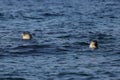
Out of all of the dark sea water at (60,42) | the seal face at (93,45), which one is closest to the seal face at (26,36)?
the dark sea water at (60,42)

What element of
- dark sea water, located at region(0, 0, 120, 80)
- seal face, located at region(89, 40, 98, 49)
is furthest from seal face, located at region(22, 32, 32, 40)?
seal face, located at region(89, 40, 98, 49)

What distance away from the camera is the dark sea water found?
24.3 meters

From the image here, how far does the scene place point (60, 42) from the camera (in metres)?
31.0

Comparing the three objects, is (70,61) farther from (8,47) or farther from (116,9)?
(116,9)

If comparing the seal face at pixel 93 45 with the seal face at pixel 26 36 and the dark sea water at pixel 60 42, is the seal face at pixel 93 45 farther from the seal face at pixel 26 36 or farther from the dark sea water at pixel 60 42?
the seal face at pixel 26 36

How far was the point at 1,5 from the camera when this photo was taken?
50.8 m

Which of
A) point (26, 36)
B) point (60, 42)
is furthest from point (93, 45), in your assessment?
point (26, 36)

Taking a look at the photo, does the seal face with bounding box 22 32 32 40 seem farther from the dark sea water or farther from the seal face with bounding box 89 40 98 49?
the seal face with bounding box 89 40 98 49

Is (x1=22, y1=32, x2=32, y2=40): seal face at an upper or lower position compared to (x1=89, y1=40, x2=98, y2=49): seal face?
upper

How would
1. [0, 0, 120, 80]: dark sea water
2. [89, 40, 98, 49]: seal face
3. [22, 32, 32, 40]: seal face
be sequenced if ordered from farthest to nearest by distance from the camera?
1. [22, 32, 32, 40]: seal face
2. [89, 40, 98, 49]: seal face
3. [0, 0, 120, 80]: dark sea water

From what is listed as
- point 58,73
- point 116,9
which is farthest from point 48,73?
point 116,9

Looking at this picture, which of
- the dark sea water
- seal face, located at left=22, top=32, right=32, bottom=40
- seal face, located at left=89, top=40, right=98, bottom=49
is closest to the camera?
the dark sea water

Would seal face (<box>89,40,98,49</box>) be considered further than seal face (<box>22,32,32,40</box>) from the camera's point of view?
No

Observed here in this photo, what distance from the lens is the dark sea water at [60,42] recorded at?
24.3 metres
